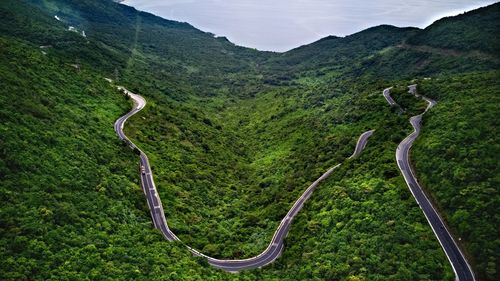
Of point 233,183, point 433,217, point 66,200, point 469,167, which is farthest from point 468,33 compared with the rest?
point 66,200

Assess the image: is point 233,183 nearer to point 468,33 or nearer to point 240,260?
point 240,260

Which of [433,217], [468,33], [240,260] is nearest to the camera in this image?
[433,217]

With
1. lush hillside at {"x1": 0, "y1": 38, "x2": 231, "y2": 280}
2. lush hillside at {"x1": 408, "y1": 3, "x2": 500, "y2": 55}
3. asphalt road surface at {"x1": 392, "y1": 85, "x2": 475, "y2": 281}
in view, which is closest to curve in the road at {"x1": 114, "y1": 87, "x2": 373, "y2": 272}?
lush hillside at {"x1": 0, "y1": 38, "x2": 231, "y2": 280}

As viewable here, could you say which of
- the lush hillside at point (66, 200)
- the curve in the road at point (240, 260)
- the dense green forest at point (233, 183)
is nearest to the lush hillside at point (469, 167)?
the dense green forest at point (233, 183)

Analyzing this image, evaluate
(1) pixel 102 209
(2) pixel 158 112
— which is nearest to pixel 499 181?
(1) pixel 102 209

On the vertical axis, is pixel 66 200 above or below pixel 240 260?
above

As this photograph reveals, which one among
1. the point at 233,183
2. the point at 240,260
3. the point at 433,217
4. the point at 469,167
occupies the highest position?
the point at 469,167

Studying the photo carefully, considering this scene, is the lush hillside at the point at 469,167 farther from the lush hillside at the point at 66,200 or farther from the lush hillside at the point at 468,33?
the lush hillside at the point at 468,33

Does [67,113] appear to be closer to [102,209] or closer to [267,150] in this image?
[102,209]

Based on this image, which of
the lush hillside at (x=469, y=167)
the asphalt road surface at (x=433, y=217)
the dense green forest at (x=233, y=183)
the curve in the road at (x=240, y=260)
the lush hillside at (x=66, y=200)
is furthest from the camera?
the curve in the road at (x=240, y=260)
